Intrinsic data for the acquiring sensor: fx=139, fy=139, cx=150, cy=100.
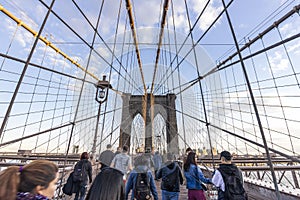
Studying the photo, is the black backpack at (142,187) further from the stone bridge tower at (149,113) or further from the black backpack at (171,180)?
the stone bridge tower at (149,113)

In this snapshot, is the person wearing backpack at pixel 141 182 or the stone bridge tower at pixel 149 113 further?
the stone bridge tower at pixel 149 113

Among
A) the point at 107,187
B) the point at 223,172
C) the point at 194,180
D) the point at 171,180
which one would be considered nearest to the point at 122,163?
the point at 171,180

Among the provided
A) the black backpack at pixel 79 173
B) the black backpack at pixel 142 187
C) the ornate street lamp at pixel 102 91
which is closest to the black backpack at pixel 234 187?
the black backpack at pixel 142 187

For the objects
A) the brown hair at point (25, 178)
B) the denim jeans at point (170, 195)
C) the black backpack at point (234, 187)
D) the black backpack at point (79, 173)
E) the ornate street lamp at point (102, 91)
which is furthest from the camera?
the ornate street lamp at point (102, 91)

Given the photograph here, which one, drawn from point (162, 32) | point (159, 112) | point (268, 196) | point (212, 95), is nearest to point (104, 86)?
point (268, 196)

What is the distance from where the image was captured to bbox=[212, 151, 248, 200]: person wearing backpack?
35.9 inches

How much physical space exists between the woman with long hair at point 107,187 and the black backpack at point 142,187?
49 centimetres

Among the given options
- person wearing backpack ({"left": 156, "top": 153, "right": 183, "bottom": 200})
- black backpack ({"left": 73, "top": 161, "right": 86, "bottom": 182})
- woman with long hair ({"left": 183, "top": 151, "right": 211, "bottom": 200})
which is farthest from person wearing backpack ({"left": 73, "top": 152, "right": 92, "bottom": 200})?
woman with long hair ({"left": 183, "top": 151, "right": 211, "bottom": 200})

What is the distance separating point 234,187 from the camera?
92 centimetres

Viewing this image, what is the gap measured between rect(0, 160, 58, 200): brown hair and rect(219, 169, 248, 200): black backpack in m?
1.02

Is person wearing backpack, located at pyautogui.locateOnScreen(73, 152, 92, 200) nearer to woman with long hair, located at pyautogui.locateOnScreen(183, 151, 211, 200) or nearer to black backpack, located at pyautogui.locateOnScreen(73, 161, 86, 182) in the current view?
black backpack, located at pyautogui.locateOnScreen(73, 161, 86, 182)

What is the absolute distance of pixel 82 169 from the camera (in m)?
1.58

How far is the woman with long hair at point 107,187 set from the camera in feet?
2.41

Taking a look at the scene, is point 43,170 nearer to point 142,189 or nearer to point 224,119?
point 142,189
